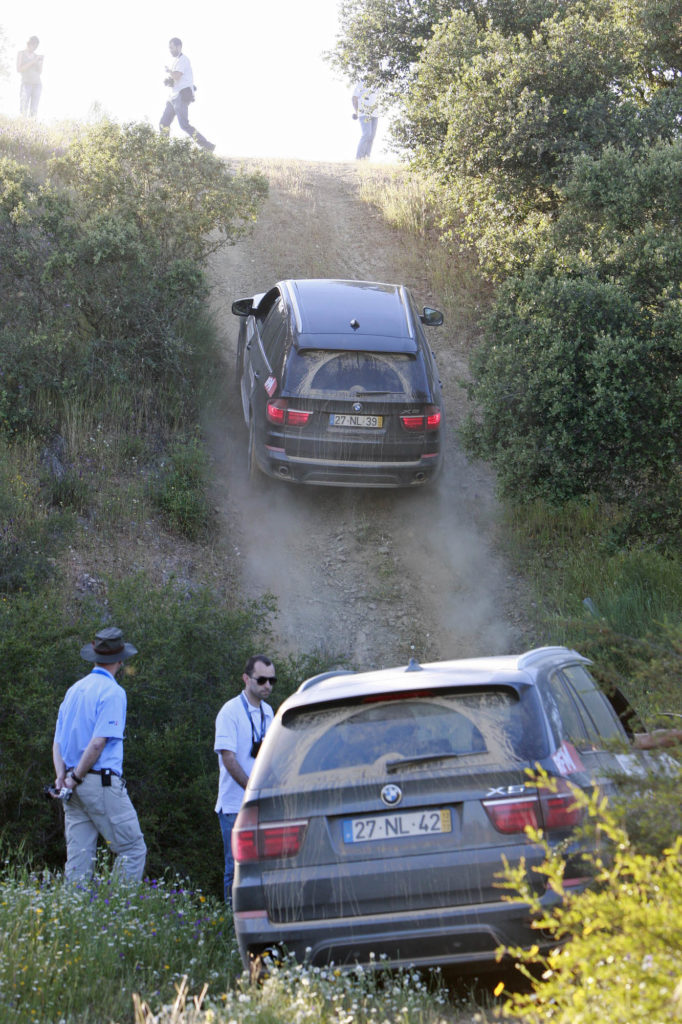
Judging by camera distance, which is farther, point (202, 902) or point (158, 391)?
point (158, 391)

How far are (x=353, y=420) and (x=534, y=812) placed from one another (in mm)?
7895

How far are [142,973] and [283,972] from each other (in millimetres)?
921

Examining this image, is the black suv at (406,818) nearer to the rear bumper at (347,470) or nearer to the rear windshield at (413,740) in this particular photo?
the rear windshield at (413,740)

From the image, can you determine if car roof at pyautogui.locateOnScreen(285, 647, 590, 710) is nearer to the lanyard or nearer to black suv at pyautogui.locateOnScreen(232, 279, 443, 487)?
the lanyard

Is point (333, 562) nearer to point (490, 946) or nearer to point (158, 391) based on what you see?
point (158, 391)

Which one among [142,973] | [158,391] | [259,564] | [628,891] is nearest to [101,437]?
[158,391]

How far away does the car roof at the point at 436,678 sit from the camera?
Answer: 15.2 feet

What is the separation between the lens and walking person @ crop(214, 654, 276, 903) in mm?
6611

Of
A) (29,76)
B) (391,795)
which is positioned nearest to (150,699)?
(391,795)

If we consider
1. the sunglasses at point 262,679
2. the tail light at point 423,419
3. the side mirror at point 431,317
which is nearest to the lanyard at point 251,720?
the sunglasses at point 262,679

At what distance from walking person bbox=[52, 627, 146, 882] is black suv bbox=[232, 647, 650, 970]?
2066mm

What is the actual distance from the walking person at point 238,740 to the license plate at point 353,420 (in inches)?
211

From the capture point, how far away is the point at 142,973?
15.4 ft

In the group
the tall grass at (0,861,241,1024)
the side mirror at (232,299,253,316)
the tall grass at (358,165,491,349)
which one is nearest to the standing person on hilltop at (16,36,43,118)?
the tall grass at (358,165,491,349)
